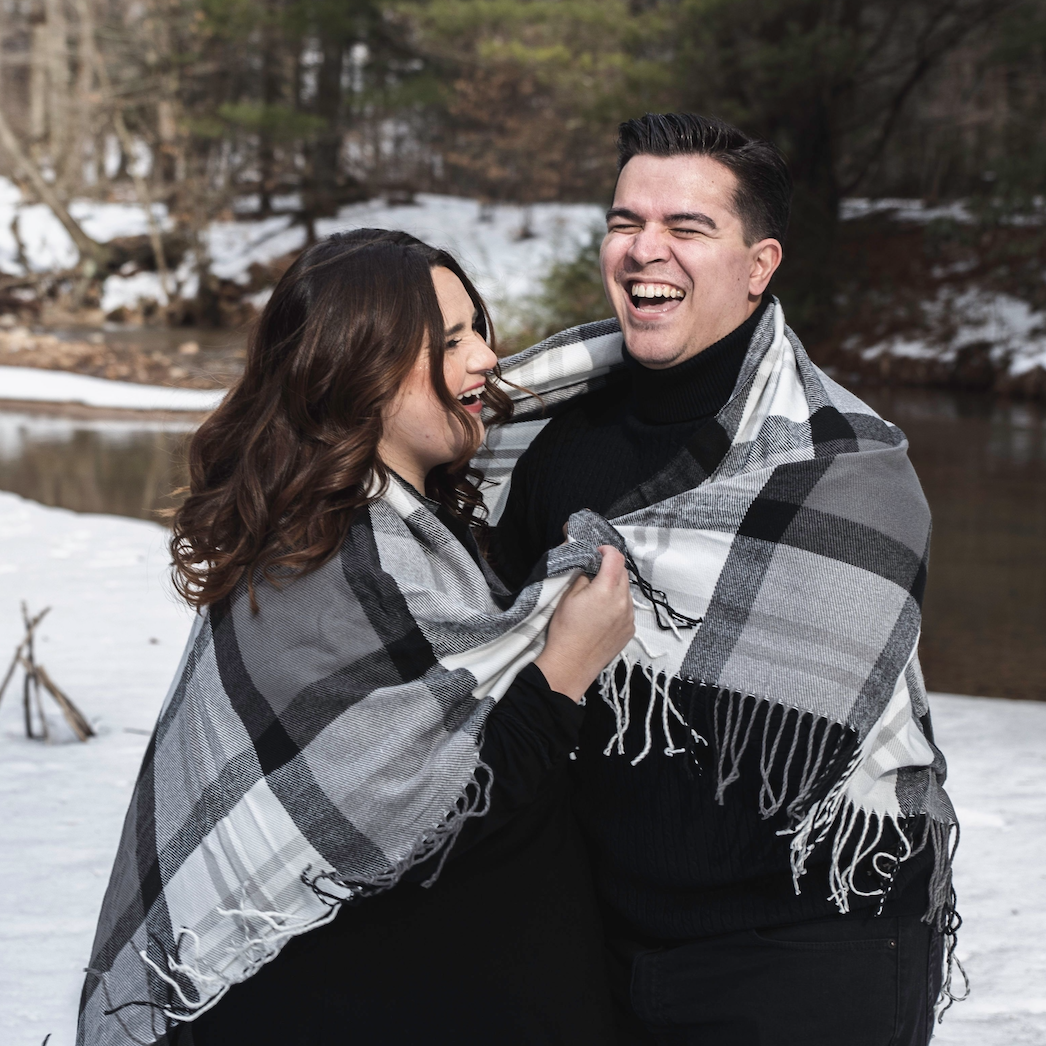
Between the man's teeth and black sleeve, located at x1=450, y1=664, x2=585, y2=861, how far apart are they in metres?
0.71

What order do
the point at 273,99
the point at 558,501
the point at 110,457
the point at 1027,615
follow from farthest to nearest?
the point at 273,99 < the point at 110,457 < the point at 1027,615 < the point at 558,501

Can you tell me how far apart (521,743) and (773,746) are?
36 centimetres

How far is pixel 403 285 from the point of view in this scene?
5.59ft

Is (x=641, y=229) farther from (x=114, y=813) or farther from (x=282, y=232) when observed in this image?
(x=282, y=232)

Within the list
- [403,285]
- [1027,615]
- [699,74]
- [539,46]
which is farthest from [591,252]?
[403,285]

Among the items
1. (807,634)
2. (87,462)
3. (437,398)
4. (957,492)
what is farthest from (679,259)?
(87,462)

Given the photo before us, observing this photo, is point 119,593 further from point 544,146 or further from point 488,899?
point 544,146

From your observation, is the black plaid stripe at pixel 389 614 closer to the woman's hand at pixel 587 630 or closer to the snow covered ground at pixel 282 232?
the woman's hand at pixel 587 630

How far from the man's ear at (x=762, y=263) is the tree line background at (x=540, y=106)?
12.7 meters

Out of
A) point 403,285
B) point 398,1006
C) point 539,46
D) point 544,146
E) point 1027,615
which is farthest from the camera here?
point 544,146

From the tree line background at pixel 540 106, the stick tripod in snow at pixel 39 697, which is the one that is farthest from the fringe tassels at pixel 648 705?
the tree line background at pixel 540 106

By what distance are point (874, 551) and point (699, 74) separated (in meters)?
15.0

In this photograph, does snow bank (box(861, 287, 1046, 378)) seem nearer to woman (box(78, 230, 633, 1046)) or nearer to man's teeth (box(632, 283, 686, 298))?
man's teeth (box(632, 283, 686, 298))

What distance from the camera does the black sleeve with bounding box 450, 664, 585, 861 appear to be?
1574 mm
